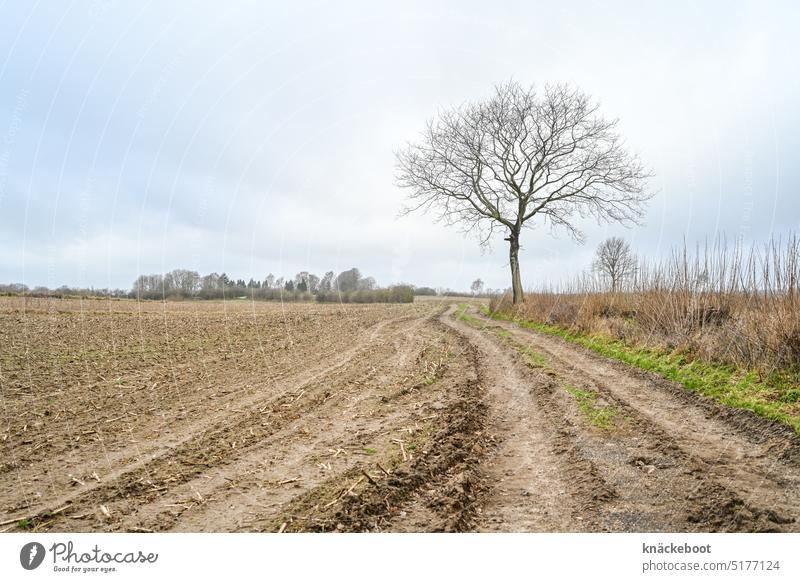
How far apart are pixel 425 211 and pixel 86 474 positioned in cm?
2214

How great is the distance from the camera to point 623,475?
3629 millimetres

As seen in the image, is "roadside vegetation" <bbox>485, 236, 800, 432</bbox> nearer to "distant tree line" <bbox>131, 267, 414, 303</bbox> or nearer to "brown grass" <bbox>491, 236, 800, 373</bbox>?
"brown grass" <bbox>491, 236, 800, 373</bbox>

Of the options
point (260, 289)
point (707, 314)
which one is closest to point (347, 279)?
point (260, 289)

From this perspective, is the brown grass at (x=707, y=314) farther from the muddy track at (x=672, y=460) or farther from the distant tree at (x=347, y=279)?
the distant tree at (x=347, y=279)

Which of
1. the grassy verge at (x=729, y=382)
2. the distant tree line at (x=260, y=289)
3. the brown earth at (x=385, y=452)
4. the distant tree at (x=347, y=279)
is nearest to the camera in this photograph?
the brown earth at (x=385, y=452)
